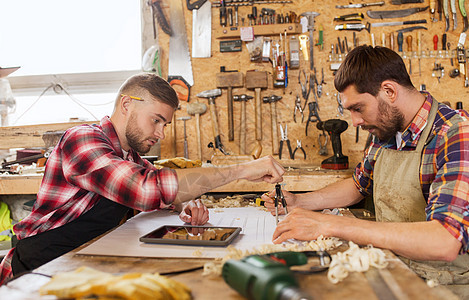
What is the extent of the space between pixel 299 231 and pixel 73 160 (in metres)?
0.93

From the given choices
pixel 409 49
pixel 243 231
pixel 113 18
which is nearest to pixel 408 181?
pixel 243 231

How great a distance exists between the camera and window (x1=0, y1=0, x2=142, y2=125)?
3.99m

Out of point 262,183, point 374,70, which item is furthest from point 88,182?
point 262,183

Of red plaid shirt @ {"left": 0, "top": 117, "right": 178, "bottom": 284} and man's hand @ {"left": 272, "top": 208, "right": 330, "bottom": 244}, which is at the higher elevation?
red plaid shirt @ {"left": 0, "top": 117, "right": 178, "bottom": 284}

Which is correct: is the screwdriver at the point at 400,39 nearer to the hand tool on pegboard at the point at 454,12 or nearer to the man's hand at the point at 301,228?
the hand tool on pegboard at the point at 454,12

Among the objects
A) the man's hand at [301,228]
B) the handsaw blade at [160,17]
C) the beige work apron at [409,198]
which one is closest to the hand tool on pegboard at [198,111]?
the handsaw blade at [160,17]

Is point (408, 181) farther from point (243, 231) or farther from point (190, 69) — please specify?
point (190, 69)

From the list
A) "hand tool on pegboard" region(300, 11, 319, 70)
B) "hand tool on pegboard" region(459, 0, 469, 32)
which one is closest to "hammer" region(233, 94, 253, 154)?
"hand tool on pegboard" region(300, 11, 319, 70)

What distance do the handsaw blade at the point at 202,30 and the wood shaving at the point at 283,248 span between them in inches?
109

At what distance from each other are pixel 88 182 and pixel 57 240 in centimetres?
35

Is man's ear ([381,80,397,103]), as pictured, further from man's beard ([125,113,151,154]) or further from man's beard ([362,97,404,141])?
man's beard ([125,113,151,154])

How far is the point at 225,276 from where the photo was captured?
0.90m

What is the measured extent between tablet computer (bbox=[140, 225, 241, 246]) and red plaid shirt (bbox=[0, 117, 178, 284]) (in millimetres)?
106

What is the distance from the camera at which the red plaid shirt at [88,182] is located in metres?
1.34
